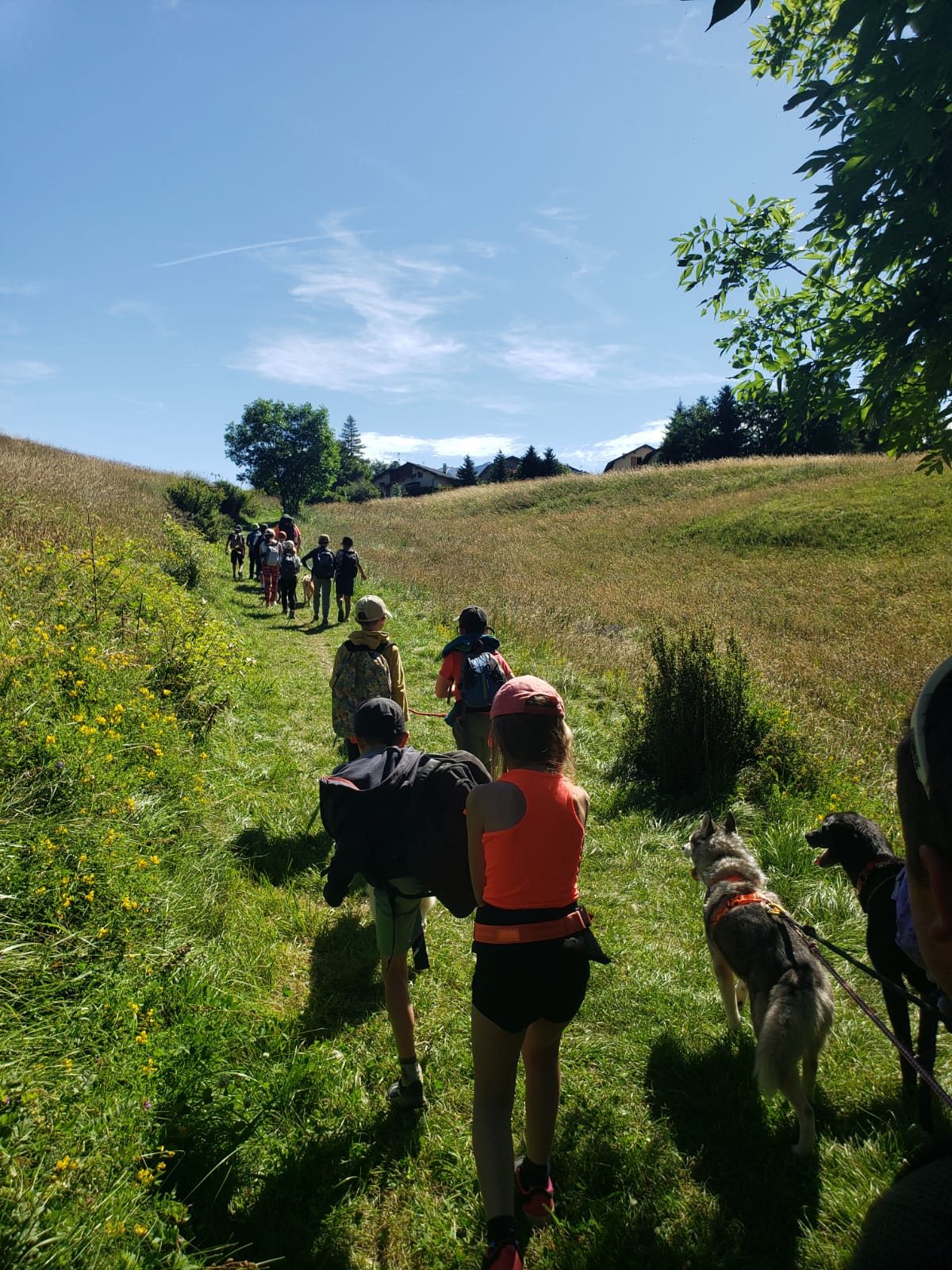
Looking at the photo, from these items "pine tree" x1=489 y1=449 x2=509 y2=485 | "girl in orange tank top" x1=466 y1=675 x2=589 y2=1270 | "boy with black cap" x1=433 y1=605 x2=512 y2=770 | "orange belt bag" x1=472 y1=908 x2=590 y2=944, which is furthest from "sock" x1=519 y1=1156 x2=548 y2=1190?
"pine tree" x1=489 y1=449 x2=509 y2=485

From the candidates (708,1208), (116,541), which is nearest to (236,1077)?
(708,1208)

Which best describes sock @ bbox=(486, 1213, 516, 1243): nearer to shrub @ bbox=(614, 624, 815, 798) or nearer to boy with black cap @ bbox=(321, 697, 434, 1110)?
boy with black cap @ bbox=(321, 697, 434, 1110)

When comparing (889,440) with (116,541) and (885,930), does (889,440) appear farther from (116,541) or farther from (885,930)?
(116,541)

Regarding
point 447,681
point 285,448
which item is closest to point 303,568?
point 447,681

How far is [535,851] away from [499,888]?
0.62 feet

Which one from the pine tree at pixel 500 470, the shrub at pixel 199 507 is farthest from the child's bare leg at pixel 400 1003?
the pine tree at pixel 500 470

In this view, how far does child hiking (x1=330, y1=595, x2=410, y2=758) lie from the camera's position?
565 cm

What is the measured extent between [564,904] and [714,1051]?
195 centimetres

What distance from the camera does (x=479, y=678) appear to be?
5.53 m

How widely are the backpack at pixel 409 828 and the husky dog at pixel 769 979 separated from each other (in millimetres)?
1434

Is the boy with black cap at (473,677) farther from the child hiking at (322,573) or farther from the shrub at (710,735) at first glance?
the child hiking at (322,573)

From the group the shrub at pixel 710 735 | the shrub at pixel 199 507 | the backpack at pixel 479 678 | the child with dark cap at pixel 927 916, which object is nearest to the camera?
the child with dark cap at pixel 927 916

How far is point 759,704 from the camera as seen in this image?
23.6 feet

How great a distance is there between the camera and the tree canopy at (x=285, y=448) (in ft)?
191
